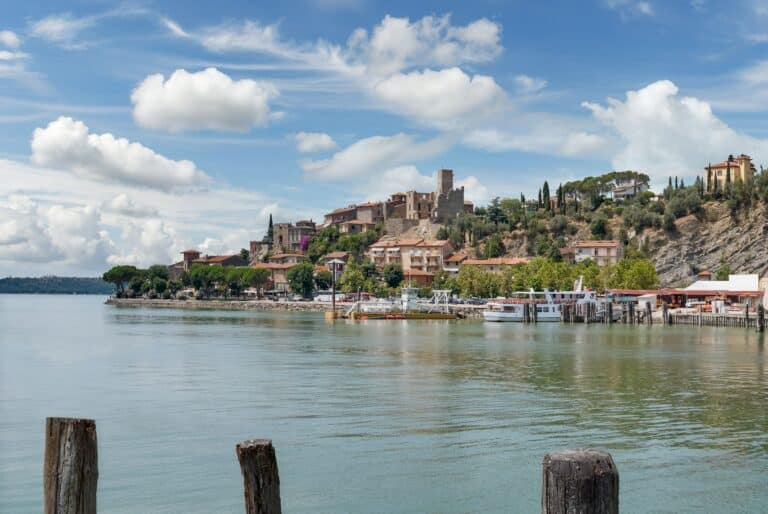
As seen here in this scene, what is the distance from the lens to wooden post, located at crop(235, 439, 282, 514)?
723 cm

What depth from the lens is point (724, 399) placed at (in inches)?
1078

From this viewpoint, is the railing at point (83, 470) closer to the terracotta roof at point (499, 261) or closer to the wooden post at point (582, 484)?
the wooden post at point (582, 484)

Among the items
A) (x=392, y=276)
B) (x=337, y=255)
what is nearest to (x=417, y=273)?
(x=392, y=276)

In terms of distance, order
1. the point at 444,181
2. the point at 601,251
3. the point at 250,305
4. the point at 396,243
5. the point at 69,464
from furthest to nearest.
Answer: the point at 444,181 → the point at 396,243 → the point at 250,305 → the point at 601,251 → the point at 69,464

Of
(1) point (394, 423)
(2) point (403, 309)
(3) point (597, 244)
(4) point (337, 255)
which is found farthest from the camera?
(4) point (337, 255)

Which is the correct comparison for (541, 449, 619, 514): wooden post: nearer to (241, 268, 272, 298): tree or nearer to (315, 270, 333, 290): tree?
(315, 270, 333, 290): tree

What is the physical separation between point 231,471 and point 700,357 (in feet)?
109

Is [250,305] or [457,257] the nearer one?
[250,305]

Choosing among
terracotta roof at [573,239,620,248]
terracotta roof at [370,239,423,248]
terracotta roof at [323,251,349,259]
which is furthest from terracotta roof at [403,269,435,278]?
terracotta roof at [573,239,620,248]

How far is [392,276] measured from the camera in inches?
5541

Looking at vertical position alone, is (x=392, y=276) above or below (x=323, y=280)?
above

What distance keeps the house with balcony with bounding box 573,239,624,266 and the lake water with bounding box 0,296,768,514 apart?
263 feet

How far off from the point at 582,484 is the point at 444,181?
177 m

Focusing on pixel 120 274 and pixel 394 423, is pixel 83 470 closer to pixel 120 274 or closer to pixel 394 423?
pixel 394 423
